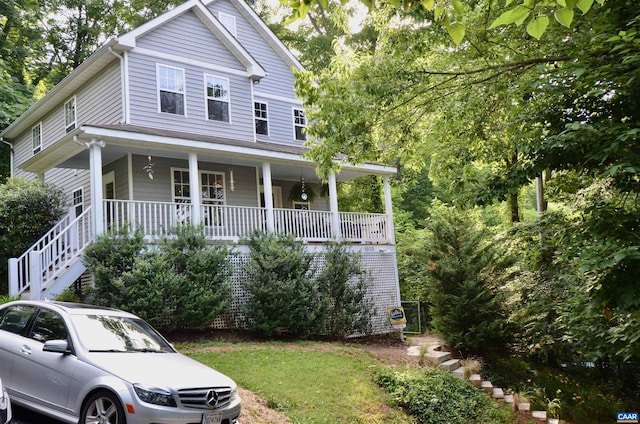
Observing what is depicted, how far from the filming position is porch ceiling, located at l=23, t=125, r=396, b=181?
12977 millimetres

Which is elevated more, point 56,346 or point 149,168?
point 149,168

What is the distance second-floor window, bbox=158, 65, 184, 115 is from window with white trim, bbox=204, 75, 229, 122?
34.6 inches

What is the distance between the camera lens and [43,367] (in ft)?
20.2

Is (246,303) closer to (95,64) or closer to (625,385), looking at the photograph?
(95,64)

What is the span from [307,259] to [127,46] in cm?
795

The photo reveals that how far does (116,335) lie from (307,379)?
4.22 meters

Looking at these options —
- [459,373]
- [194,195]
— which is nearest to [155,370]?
[194,195]

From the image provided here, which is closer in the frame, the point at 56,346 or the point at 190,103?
the point at 56,346

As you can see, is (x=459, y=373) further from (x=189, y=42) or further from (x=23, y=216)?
(x=189, y=42)

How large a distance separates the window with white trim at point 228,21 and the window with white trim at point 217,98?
3.52 meters

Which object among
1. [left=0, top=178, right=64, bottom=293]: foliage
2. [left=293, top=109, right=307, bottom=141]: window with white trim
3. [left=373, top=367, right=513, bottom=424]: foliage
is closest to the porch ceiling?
[left=0, top=178, right=64, bottom=293]: foliage

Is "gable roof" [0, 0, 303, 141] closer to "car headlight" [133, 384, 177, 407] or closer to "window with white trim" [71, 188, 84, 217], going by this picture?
"window with white trim" [71, 188, 84, 217]

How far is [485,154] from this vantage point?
1221 cm

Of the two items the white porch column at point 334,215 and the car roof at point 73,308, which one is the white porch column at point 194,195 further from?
the car roof at point 73,308
